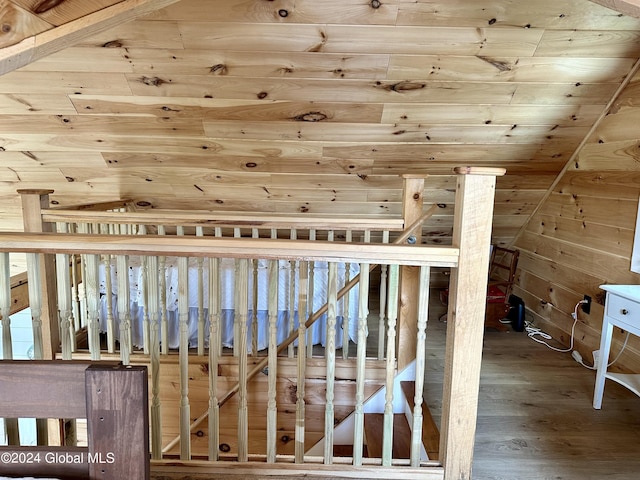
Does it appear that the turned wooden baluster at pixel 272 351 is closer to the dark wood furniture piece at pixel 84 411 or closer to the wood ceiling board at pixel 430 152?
the dark wood furniture piece at pixel 84 411

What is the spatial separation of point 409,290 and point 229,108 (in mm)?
1648

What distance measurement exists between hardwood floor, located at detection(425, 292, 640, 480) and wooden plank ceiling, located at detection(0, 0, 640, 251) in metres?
1.50

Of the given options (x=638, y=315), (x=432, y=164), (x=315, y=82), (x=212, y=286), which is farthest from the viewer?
(x=432, y=164)

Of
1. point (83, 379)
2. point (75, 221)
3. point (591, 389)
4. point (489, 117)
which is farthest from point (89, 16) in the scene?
point (591, 389)

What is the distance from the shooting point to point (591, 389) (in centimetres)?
251

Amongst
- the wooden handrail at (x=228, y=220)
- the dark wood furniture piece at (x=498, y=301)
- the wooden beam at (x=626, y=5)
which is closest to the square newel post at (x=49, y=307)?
the wooden handrail at (x=228, y=220)

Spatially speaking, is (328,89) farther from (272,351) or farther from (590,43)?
(272,351)

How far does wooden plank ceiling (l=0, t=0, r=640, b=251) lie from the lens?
231 centimetres

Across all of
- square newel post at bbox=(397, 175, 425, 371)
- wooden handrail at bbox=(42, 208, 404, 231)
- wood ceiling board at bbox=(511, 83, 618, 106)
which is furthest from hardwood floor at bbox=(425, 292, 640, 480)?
wood ceiling board at bbox=(511, 83, 618, 106)

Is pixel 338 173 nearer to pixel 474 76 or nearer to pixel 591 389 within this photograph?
pixel 474 76

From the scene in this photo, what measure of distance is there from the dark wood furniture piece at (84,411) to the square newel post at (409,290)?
178 cm

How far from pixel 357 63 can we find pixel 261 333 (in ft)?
6.25

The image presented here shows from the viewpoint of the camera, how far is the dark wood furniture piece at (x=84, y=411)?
0.75m

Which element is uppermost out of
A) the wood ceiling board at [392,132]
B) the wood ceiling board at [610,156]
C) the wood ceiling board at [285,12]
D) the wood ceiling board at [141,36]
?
the wood ceiling board at [285,12]
